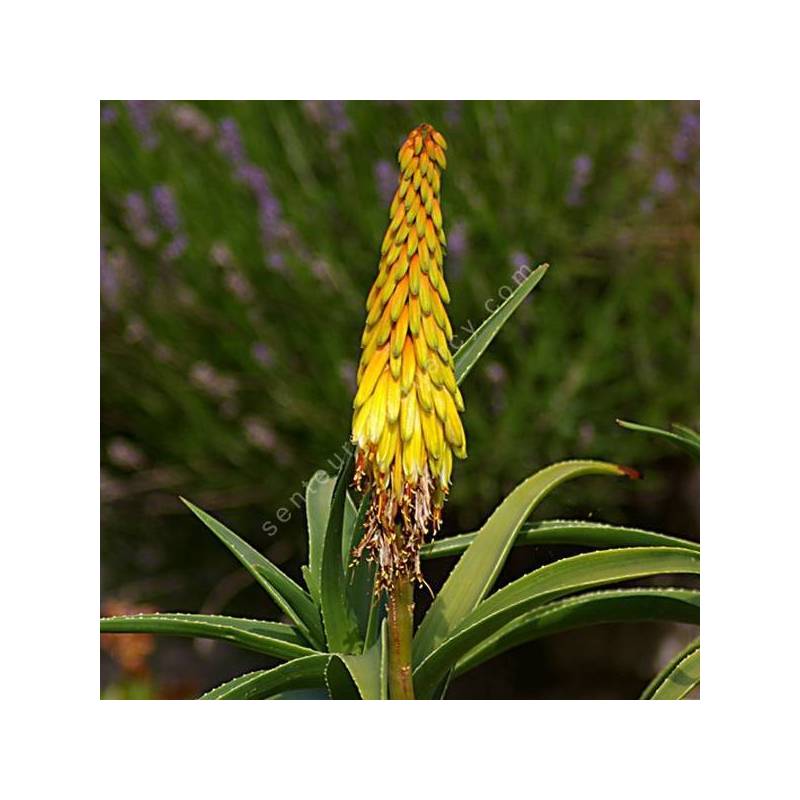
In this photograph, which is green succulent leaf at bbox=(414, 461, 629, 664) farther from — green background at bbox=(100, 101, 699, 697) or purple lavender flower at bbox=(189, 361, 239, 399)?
purple lavender flower at bbox=(189, 361, 239, 399)

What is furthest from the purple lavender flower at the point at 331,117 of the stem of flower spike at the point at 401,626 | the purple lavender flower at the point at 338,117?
the stem of flower spike at the point at 401,626

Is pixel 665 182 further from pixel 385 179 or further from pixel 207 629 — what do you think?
pixel 207 629

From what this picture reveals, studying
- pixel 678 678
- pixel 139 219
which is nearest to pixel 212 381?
pixel 139 219

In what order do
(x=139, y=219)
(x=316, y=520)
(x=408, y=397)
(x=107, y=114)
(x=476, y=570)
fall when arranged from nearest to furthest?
(x=408, y=397)
(x=476, y=570)
(x=316, y=520)
(x=107, y=114)
(x=139, y=219)

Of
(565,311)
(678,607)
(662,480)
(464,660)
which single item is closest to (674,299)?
(565,311)

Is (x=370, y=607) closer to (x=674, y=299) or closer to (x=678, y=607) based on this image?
(x=678, y=607)

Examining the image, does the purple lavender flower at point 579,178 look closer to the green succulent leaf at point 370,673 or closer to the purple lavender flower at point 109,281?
the purple lavender flower at point 109,281
